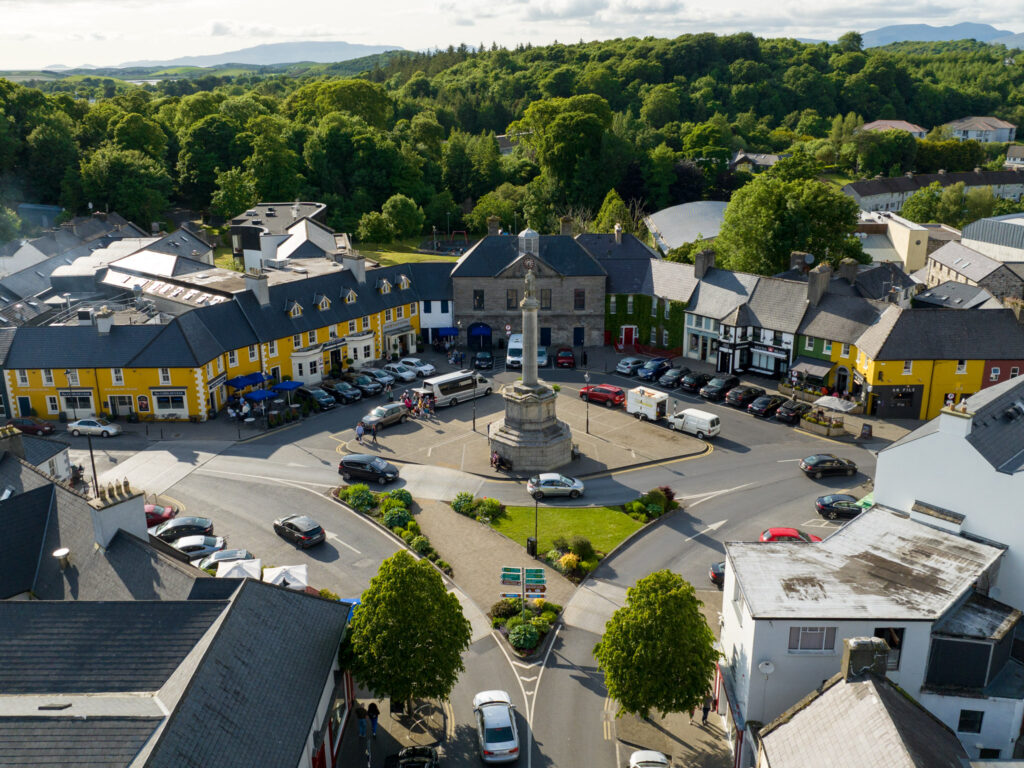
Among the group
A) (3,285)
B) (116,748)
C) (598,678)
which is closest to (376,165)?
(3,285)

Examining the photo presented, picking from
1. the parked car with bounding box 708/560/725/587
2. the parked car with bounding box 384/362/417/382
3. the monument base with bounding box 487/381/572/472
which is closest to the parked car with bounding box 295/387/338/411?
the parked car with bounding box 384/362/417/382

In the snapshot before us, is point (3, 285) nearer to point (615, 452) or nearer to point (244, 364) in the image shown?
point (244, 364)

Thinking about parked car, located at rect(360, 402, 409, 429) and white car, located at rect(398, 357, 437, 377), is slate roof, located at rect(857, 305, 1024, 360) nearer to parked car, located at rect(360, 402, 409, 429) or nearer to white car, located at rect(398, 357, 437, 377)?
parked car, located at rect(360, 402, 409, 429)

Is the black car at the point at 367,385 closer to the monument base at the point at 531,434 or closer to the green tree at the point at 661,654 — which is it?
the monument base at the point at 531,434

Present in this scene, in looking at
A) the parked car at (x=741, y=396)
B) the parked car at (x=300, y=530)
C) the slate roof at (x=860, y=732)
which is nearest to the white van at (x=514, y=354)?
the parked car at (x=741, y=396)

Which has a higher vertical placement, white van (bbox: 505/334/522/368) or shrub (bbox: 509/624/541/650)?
white van (bbox: 505/334/522/368)

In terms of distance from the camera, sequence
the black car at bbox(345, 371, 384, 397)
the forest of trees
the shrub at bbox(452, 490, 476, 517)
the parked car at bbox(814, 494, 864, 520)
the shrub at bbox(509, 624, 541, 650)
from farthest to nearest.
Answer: the forest of trees → the black car at bbox(345, 371, 384, 397) → the shrub at bbox(452, 490, 476, 517) → the parked car at bbox(814, 494, 864, 520) → the shrub at bbox(509, 624, 541, 650)
